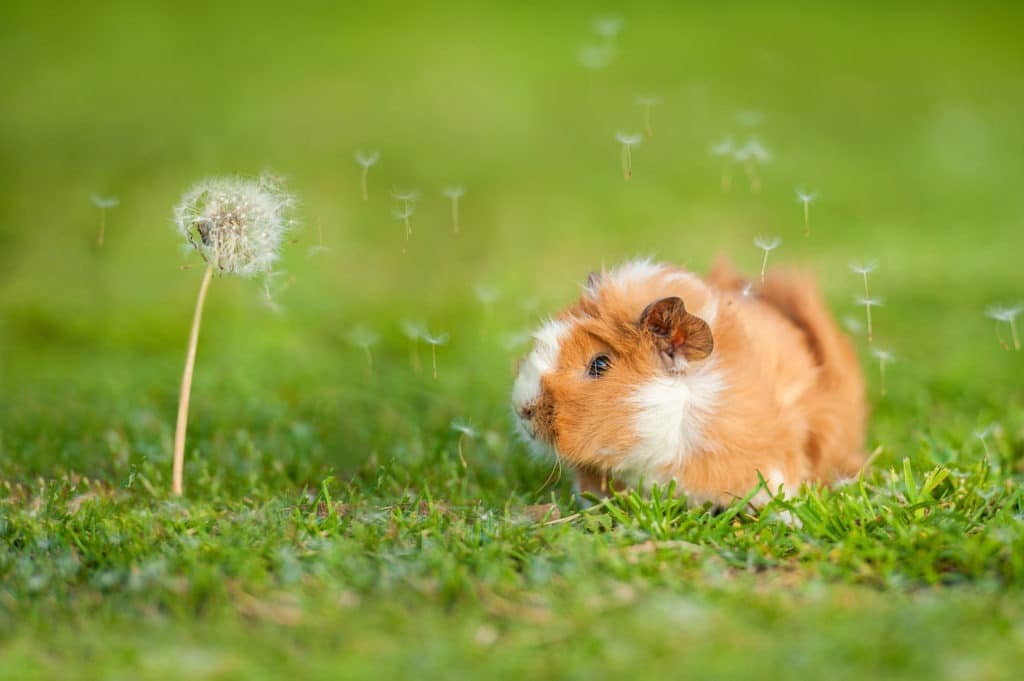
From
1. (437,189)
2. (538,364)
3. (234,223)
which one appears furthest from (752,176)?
(437,189)

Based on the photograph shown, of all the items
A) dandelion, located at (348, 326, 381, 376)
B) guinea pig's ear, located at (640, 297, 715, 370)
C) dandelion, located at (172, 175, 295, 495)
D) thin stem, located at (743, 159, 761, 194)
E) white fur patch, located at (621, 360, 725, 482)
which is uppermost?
thin stem, located at (743, 159, 761, 194)

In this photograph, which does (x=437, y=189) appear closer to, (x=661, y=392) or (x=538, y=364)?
(x=538, y=364)

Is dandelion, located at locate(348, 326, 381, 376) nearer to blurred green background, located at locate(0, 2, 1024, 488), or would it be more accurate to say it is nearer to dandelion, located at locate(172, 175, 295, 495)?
blurred green background, located at locate(0, 2, 1024, 488)


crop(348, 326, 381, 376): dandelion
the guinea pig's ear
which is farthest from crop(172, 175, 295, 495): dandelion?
crop(348, 326, 381, 376): dandelion

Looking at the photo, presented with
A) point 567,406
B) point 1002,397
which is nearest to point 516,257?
point 1002,397

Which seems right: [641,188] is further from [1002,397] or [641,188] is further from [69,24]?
[69,24]

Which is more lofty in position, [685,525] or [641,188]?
[641,188]

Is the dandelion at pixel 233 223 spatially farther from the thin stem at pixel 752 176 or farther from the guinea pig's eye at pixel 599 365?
the thin stem at pixel 752 176
